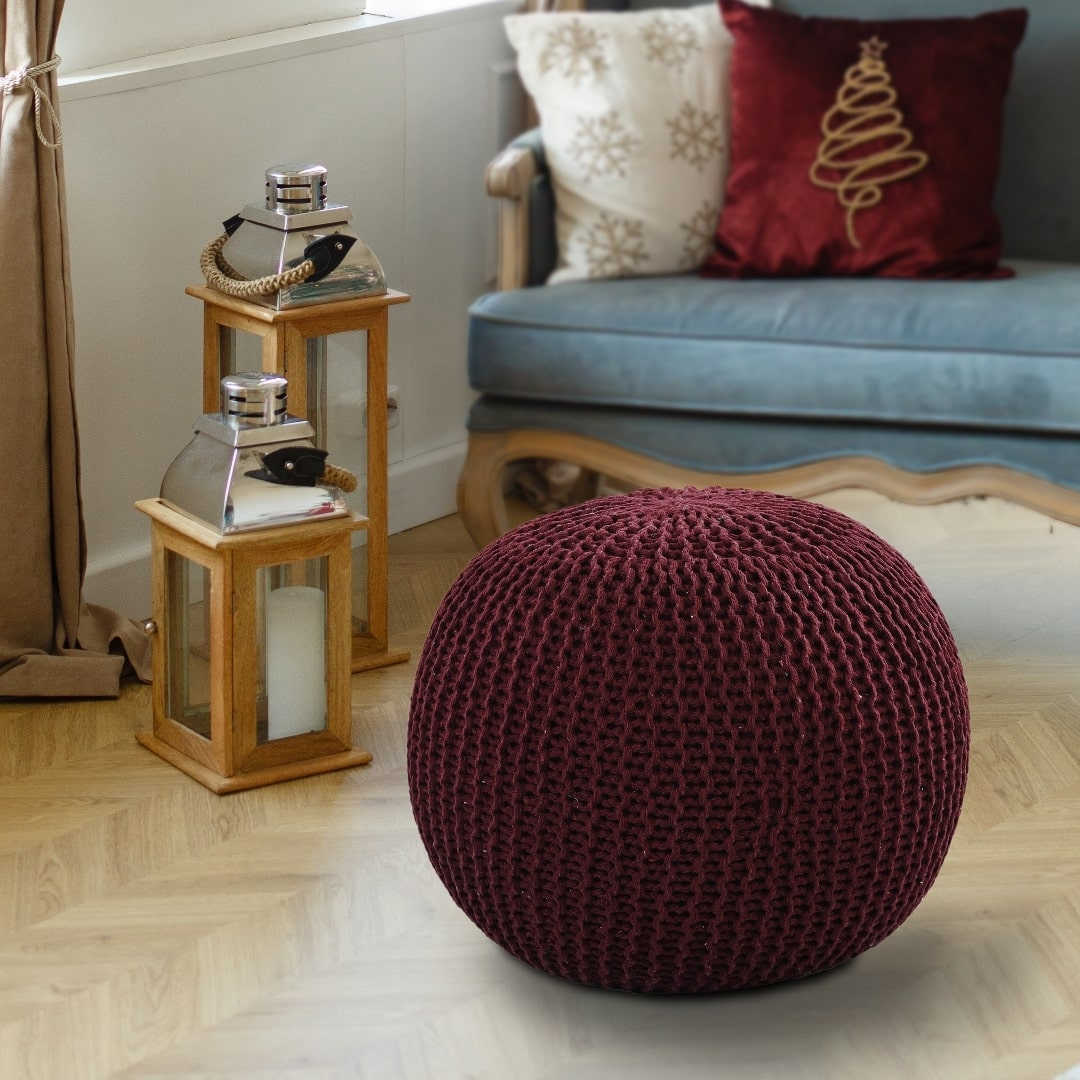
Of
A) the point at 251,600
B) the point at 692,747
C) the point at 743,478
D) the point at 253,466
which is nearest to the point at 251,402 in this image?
the point at 253,466

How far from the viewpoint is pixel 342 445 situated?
2.39 m

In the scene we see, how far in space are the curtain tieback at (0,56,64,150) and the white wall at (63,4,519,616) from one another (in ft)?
0.52

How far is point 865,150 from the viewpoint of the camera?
2.78 meters

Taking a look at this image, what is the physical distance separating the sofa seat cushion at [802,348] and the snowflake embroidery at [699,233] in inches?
→ 5.3

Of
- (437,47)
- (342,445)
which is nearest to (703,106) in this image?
(437,47)

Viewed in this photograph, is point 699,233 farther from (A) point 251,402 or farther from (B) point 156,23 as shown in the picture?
(A) point 251,402

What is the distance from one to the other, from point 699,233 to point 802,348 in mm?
412

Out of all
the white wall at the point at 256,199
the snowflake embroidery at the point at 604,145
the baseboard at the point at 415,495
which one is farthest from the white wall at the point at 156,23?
the baseboard at the point at 415,495

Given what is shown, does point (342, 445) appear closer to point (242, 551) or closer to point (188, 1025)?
point (242, 551)

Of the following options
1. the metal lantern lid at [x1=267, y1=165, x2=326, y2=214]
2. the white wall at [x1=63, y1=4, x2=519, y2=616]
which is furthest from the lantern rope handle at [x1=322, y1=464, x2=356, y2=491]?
the metal lantern lid at [x1=267, y1=165, x2=326, y2=214]

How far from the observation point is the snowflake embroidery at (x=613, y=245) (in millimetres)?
2818

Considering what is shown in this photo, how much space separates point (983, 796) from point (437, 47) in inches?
62.4

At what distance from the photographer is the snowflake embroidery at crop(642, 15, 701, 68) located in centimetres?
284

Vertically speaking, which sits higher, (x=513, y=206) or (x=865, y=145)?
(x=865, y=145)
